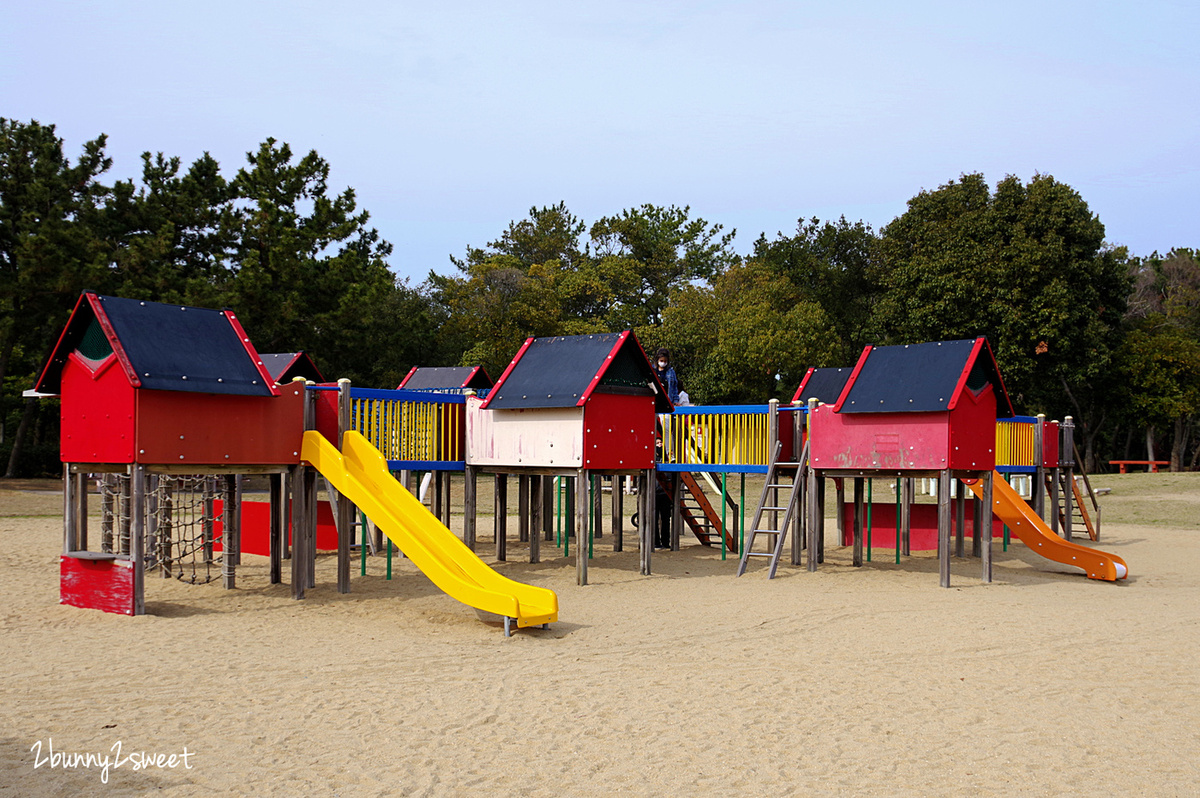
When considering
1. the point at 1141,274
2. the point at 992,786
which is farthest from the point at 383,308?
the point at 992,786

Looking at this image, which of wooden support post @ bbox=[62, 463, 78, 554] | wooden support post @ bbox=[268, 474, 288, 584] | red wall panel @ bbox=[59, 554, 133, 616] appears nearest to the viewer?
red wall panel @ bbox=[59, 554, 133, 616]

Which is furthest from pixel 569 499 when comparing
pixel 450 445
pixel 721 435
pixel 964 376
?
pixel 964 376

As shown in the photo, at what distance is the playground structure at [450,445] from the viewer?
36.1 feet

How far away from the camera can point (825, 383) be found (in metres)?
19.9

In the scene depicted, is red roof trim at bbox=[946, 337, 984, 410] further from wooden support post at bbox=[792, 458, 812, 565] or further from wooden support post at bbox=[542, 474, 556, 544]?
wooden support post at bbox=[542, 474, 556, 544]

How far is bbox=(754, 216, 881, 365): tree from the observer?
160 feet

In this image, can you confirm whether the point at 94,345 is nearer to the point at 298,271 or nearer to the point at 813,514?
the point at 813,514

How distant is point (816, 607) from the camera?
12.4 metres

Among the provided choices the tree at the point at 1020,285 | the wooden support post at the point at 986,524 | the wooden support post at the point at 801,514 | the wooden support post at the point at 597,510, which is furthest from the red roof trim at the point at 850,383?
the tree at the point at 1020,285

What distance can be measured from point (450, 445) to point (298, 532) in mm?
3617

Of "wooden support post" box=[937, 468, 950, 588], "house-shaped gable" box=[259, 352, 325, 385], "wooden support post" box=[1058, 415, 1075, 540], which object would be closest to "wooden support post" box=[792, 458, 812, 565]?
"wooden support post" box=[937, 468, 950, 588]

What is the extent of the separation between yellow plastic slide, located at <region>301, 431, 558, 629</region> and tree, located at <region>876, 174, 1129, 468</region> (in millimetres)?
30358

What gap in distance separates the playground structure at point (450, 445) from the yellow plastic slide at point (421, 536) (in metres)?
0.03

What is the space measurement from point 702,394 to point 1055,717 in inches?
1356
